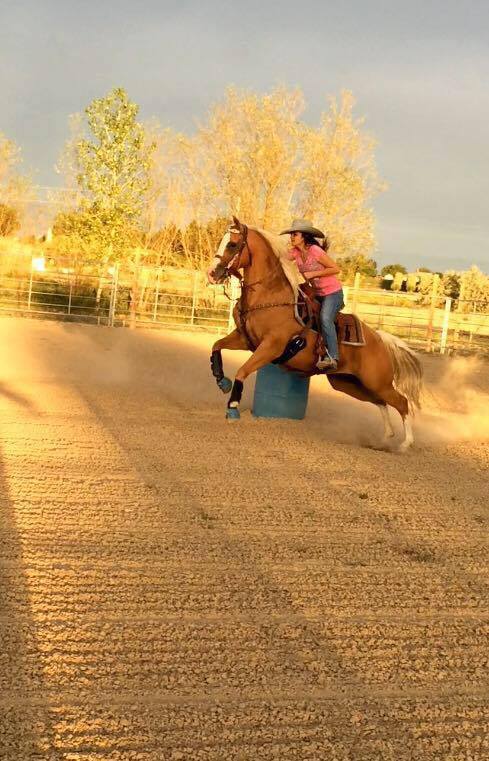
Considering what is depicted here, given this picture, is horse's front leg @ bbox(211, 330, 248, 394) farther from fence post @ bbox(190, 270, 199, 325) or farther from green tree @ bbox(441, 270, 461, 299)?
green tree @ bbox(441, 270, 461, 299)

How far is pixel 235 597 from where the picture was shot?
13.8 feet

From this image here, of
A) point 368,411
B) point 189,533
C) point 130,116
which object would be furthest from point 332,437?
point 130,116

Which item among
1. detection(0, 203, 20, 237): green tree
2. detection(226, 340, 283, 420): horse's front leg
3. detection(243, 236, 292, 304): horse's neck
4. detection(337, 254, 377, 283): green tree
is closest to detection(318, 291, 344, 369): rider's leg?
detection(243, 236, 292, 304): horse's neck

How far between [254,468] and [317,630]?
12.2 ft

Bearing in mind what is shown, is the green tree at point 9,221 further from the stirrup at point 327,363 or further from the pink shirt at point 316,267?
the stirrup at point 327,363

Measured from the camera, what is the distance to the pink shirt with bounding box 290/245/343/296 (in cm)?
936

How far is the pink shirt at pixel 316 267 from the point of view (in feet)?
30.7

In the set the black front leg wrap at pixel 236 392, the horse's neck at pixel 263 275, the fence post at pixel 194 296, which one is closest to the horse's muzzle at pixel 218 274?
the horse's neck at pixel 263 275

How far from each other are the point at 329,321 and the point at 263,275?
2.80 feet

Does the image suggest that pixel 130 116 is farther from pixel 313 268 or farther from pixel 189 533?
pixel 189 533

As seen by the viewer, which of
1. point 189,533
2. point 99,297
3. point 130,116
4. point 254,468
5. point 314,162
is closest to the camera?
point 189,533

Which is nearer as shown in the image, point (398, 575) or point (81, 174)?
point (398, 575)

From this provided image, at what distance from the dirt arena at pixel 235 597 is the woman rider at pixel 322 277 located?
1070 mm

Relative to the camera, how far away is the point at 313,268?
9.39 meters
